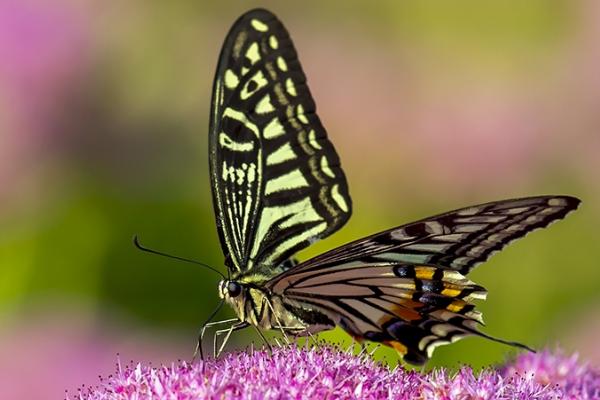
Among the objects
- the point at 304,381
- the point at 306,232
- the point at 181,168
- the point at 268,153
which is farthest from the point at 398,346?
the point at 181,168

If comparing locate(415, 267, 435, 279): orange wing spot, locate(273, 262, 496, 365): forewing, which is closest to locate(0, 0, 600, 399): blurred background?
locate(273, 262, 496, 365): forewing

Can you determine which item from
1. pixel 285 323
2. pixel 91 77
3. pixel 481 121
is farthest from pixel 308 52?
pixel 285 323

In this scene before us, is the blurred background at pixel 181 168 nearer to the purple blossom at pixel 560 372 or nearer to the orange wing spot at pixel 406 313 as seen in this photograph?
the purple blossom at pixel 560 372

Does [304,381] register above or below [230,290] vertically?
Answer: below

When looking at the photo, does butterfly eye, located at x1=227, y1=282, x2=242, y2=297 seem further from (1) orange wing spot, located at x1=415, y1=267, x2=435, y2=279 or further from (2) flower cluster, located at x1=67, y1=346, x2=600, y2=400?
(1) orange wing spot, located at x1=415, y1=267, x2=435, y2=279

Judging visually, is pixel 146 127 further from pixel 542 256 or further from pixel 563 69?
pixel 563 69

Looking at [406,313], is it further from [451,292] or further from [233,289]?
[233,289]

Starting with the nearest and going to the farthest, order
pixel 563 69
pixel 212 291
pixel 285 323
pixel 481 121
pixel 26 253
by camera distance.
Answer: pixel 285 323 < pixel 26 253 < pixel 212 291 < pixel 481 121 < pixel 563 69

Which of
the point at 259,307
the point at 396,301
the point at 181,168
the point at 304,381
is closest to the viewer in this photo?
the point at 304,381
